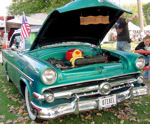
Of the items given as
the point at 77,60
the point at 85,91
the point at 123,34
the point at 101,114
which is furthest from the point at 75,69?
the point at 123,34

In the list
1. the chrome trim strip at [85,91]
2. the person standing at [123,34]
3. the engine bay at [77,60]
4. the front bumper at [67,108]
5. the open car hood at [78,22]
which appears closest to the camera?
the front bumper at [67,108]

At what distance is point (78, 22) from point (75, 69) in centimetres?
131

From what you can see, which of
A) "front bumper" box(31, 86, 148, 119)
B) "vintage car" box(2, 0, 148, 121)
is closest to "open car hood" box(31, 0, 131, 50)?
"vintage car" box(2, 0, 148, 121)

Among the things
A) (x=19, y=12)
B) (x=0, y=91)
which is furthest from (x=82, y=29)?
(x=19, y=12)

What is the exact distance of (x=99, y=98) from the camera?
2387mm

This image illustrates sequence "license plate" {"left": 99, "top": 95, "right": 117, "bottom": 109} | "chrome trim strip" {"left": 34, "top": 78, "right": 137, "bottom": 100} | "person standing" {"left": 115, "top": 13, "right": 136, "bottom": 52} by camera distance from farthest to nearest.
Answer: "person standing" {"left": 115, "top": 13, "right": 136, "bottom": 52} < "license plate" {"left": 99, "top": 95, "right": 117, "bottom": 109} < "chrome trim strip" {"left": 34, "top": 78, "right": 137, "bottom": 100}

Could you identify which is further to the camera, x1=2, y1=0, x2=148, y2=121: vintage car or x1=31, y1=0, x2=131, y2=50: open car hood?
x1=31, y1=0, x2=131, y2=50: open car hood

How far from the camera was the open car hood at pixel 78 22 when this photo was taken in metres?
2.73

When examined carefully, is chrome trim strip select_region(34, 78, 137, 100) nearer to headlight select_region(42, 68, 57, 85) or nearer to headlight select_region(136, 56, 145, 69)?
headlight select_region(42, 68, 57, 85)

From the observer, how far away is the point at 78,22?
134 inches

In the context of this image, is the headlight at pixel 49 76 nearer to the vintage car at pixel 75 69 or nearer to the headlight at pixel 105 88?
the vintage car at pixel 75 69

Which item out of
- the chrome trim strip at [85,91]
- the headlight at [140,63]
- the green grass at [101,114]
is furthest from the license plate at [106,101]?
the headlight at [140,63]

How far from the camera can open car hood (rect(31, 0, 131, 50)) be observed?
8.95 feet

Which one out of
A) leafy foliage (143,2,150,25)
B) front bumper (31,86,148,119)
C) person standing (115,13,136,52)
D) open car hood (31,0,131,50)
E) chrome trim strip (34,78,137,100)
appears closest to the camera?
front bumper (31,86,148,119)
